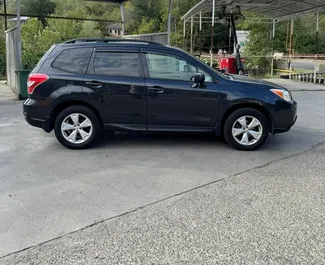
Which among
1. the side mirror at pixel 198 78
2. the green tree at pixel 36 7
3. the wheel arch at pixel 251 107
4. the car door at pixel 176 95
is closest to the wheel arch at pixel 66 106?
the car door at pixel 176 95

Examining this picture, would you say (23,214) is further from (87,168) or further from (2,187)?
(87,168)

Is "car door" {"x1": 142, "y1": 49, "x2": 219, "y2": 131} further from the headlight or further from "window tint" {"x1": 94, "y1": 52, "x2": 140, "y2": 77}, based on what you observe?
the headlight

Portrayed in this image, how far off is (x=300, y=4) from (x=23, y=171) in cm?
1499

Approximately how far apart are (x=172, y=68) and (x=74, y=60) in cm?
158

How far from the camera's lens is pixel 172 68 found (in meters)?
6.12

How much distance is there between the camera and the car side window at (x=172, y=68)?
6.11 metres

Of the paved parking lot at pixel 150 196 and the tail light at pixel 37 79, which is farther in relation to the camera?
the tail light at pixel 37 79

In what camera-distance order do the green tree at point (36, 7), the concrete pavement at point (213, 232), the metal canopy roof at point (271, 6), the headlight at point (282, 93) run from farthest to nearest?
the green tree at point (36, 7) → the metal canopy roof at point (271, 6) → the headlight at point (282, 93) → the concrete pavement at point (213, 232)

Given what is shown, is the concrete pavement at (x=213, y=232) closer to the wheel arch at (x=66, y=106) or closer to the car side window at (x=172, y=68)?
the car side window at (x=172, y=68)

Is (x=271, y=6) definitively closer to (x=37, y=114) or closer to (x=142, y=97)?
(x=142, y=97)

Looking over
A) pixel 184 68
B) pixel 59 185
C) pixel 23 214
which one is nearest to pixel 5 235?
pixel 23 214

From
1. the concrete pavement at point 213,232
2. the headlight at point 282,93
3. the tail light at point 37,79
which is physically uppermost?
the tail light at point 37,79

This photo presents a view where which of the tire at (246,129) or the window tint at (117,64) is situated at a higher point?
the window tint at (117,64)

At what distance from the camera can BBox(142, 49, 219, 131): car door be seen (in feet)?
19.8
